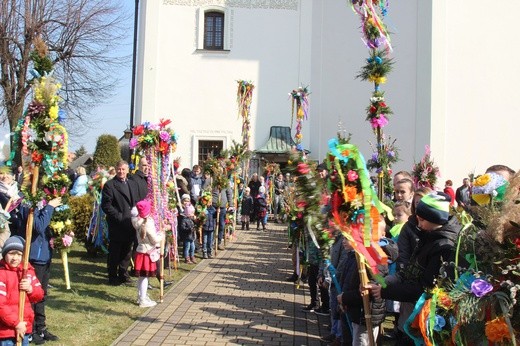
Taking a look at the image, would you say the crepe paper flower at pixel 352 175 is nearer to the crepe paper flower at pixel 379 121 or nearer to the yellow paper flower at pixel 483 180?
the yellow paper flower at pixel 483 180

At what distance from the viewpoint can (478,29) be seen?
20.4 meters

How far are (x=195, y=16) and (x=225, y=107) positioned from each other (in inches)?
187

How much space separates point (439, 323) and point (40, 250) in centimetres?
451

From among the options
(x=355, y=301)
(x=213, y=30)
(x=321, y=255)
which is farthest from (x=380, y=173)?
(x=213, y=30)

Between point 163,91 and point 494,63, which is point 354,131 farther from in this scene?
point 163,91

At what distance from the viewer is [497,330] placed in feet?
9.41

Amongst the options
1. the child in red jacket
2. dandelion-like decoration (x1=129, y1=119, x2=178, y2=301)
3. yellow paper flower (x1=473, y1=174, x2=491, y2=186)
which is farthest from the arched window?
yellow paper flower (x1=473, y1=174, x2=491, y2=186)

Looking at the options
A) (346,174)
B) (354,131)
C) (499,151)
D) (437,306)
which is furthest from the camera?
(354,131)

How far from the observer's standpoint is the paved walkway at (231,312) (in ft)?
21.7

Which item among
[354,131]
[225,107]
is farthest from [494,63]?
[225,107]

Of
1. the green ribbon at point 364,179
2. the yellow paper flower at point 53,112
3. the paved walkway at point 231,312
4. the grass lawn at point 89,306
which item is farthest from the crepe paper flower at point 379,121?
the yellow paper flower at point 53,112

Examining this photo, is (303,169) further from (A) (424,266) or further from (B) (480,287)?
(B) (480,287)

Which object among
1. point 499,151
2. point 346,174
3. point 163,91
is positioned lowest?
point 346,174

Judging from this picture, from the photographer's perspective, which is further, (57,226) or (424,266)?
(57,226)
